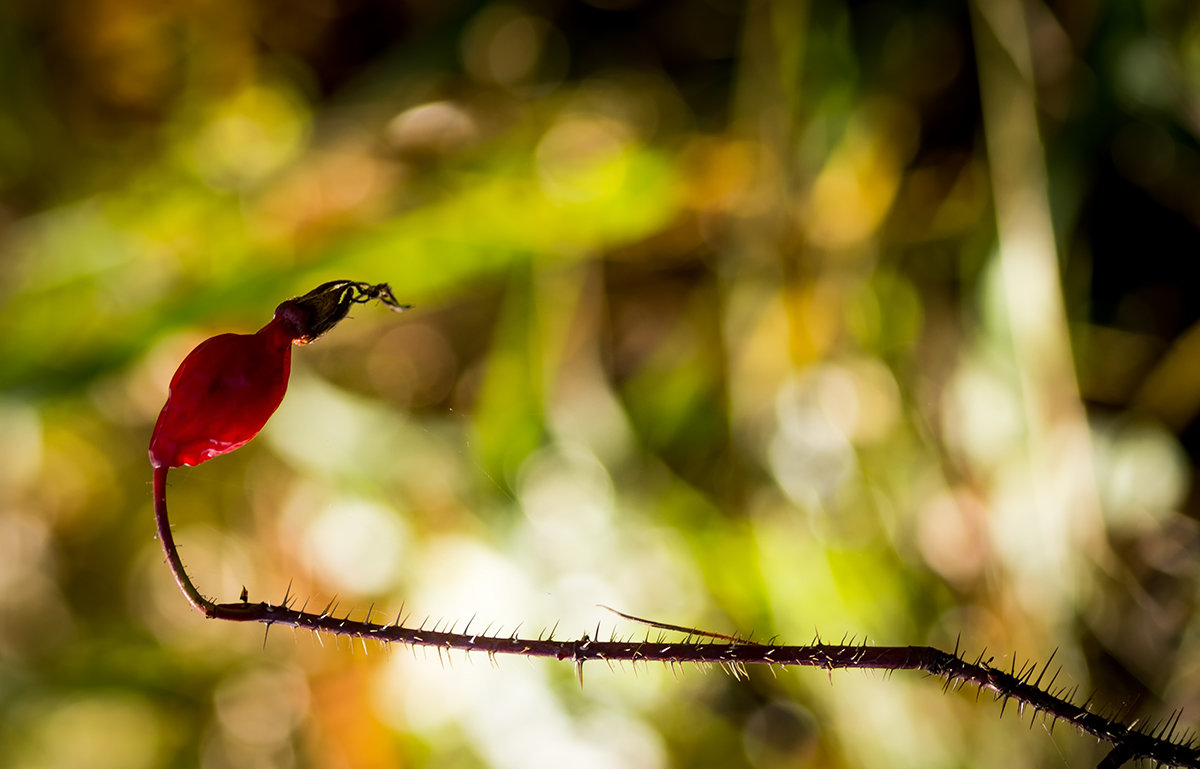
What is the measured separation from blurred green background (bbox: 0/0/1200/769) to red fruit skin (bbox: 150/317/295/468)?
54 cm

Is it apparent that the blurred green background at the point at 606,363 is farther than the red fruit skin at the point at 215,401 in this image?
Yes

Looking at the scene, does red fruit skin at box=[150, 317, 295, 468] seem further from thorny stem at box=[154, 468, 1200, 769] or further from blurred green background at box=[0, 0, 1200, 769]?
blurred green background at box=[0, 0, 1200, 769]

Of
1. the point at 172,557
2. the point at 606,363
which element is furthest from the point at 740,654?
the point at 606,363

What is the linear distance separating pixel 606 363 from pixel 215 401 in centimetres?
74

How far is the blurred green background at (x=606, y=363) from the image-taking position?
3.03 ft

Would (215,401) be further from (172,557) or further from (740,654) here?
(740,654)

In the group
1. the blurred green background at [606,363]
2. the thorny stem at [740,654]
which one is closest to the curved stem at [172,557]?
the thorny stem at [740,654]

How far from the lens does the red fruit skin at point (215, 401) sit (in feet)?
1.32

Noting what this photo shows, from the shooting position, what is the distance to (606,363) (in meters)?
1.12

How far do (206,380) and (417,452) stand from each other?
64 cm

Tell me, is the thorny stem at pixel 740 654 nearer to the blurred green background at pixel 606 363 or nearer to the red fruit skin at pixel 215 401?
the red fruit skin at pixel 215 401

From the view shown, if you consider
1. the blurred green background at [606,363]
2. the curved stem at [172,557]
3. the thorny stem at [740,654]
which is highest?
the blurred green background at [606,363]

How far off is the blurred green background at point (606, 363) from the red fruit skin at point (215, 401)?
537mm

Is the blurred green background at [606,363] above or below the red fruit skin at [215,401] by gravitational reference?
above
